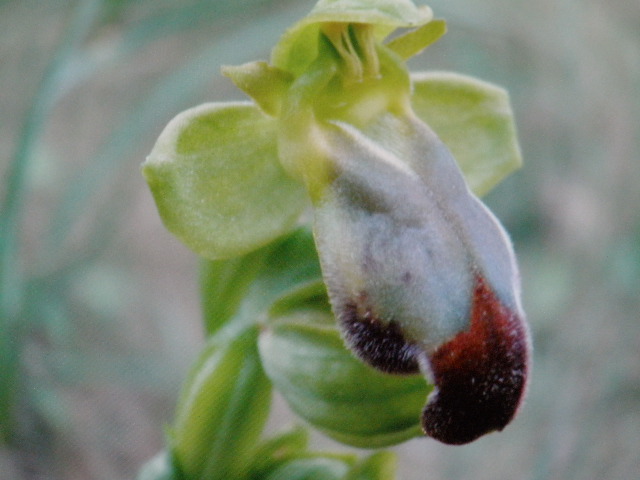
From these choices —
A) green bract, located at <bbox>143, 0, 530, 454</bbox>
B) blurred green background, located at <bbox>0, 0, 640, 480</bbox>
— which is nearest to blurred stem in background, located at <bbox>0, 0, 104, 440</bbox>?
blurred green background, located at <bbox>0, 0, 640, 480</bbox>

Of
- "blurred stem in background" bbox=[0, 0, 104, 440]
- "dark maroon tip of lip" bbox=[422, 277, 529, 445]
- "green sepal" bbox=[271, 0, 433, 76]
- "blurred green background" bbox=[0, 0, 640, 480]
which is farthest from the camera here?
"blurred green background" bbox=[0, 0, 640, 480]

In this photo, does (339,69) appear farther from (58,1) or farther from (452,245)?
(58,1)

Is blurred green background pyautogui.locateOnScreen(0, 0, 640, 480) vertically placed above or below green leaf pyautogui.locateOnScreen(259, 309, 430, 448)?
below

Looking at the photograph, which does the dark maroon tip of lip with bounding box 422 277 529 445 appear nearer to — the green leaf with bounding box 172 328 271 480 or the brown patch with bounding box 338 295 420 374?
the brown patch with bounding box 338 295 420 374

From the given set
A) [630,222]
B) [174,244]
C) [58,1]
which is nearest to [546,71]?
[630,222]

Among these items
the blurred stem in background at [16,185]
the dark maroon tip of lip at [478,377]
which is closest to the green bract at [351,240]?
the dark maroon tip of lip at [478,377]

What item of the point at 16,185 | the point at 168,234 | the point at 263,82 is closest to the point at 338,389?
the point at 263,82

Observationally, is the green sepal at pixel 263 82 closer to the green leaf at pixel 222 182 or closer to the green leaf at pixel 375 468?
the green leaf at pixel 222 182
